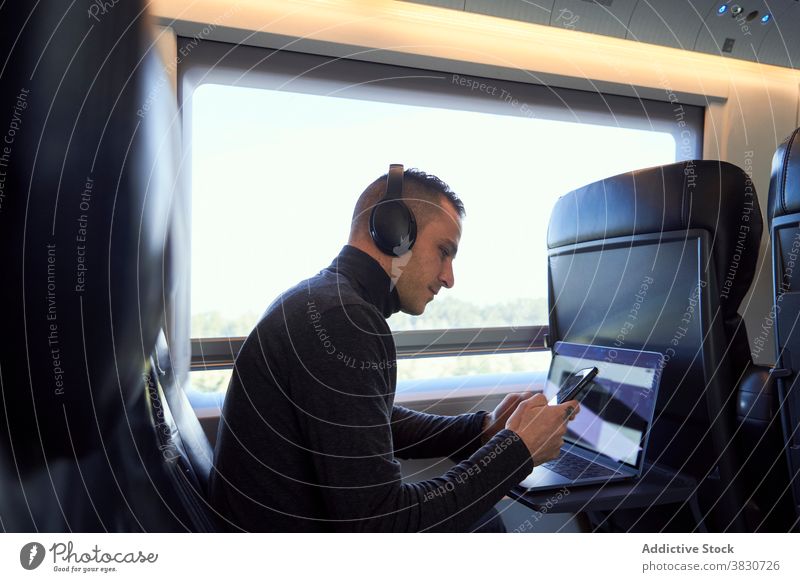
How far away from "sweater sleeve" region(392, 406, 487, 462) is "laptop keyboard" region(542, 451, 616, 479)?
145mm

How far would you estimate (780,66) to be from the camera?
1635 millimetres

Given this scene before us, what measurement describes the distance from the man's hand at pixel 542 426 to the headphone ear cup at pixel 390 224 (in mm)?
319

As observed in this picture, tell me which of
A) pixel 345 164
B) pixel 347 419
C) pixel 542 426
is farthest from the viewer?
pixel 345 164

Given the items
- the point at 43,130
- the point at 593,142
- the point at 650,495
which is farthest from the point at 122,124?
the point at 593,142

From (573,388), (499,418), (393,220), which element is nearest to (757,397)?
(573,388)

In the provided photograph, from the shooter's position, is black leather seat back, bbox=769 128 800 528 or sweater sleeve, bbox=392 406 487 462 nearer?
black leather seat back, bbox=769 128 800 528

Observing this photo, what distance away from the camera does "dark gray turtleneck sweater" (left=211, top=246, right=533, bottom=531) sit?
0.68m

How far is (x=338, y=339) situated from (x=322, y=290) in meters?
0.11

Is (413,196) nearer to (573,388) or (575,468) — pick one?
(573,388)

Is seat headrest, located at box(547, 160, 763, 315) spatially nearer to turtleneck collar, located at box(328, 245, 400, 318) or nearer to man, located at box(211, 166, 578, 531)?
man, located at box(211, 166, 578, 531)

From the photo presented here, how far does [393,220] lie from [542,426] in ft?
1.24

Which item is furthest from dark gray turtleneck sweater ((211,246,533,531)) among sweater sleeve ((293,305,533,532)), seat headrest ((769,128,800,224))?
seat headrest ((769,128,800,224))

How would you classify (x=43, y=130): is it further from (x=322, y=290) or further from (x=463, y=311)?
(x=463, y=311)

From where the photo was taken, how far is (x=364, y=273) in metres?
0.88
